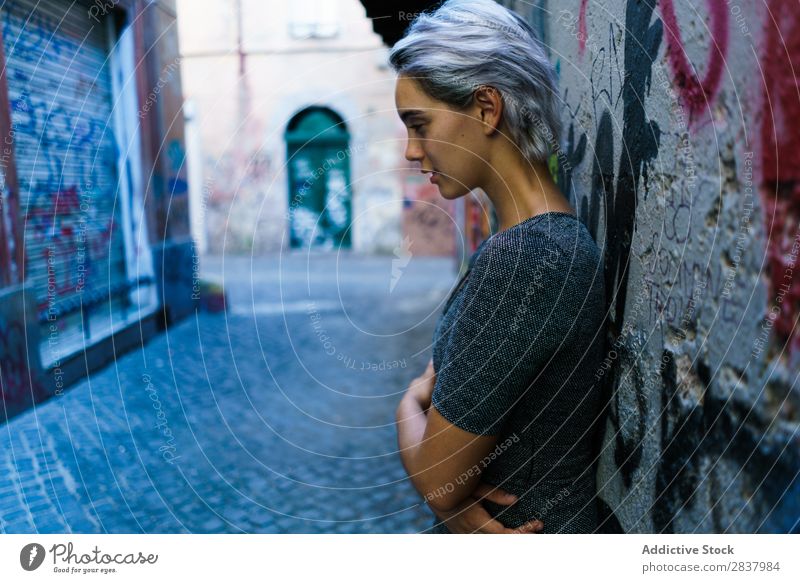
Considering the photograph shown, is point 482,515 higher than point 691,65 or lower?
lower

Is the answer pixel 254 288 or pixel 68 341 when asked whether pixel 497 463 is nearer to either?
pixel 68 341

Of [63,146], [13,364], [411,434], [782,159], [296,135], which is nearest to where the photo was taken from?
[782,159]

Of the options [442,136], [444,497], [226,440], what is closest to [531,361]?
[444,497]

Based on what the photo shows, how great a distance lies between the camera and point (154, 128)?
266 inches

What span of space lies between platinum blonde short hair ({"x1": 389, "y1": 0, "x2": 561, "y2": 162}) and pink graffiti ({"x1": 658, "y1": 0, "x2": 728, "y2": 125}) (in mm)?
183

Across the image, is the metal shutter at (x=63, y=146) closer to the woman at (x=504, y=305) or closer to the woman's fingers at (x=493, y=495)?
the woman at (x=504, y=305)

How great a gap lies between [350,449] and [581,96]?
259cm

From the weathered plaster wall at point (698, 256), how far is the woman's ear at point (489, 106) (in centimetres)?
25

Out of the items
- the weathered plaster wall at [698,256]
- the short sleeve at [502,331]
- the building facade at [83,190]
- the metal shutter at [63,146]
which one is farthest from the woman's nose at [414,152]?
the metal shutter at [63,146]

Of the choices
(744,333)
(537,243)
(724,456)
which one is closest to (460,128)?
(537,243)

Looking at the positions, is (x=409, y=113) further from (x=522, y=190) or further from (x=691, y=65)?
(x=691, y=65)

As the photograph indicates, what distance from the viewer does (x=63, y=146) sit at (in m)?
4.86

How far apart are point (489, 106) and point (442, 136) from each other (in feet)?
0.27
